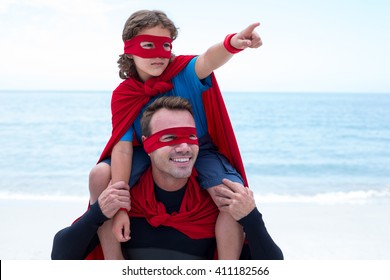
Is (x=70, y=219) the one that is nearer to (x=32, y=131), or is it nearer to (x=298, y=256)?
(x=298, y=256)

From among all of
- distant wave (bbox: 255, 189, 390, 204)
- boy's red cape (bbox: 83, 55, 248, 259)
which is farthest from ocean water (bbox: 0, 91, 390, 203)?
boy's red cape (bbox: 83, 55, 248, 259)

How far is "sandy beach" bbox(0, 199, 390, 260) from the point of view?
5.87 metres

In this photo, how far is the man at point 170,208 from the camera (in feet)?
8.97

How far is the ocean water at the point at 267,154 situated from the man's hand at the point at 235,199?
19.7 ft

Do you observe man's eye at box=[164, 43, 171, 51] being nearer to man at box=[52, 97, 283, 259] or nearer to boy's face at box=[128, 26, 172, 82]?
boy's face at box=[128, 26, 172, 82]

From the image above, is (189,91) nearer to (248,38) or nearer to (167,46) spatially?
(167,46)

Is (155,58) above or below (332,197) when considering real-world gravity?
below

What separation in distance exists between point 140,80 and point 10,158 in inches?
442

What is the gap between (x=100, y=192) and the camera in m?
2.86

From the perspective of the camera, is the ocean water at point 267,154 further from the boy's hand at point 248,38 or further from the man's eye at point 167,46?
the boy's hand at point 248,38

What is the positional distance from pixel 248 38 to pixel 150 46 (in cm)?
54

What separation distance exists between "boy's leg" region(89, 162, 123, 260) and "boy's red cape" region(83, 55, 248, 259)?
145 mm

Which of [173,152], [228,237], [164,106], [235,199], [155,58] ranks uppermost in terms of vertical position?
[155,58]

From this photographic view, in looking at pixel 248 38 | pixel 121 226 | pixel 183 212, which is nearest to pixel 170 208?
pixel 183 212
